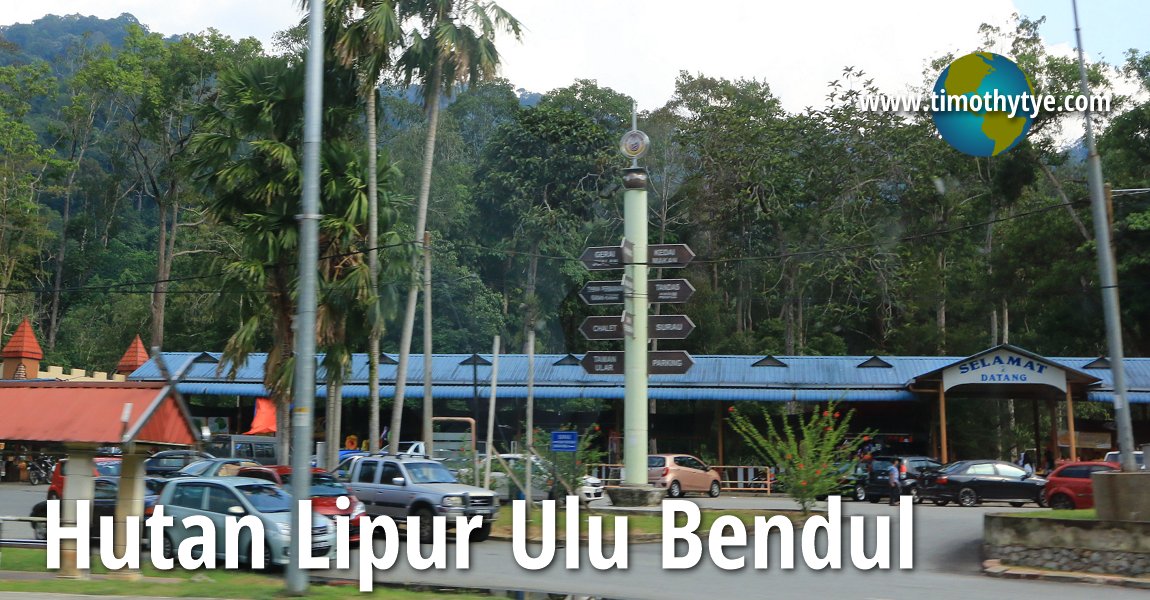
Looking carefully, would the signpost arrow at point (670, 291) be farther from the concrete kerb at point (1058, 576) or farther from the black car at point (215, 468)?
the black car at point (215, 468)

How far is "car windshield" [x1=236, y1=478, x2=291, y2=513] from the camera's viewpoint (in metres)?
17.8

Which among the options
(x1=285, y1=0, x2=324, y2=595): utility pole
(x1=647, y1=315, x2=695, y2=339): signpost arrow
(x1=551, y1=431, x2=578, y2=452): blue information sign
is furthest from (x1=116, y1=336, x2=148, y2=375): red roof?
(x1=285, y1=0, x2=324, y2=595): utility pole

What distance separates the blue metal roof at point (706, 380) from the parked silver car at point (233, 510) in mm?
23471

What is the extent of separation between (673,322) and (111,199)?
58.5 m

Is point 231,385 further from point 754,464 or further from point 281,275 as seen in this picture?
point 754,464

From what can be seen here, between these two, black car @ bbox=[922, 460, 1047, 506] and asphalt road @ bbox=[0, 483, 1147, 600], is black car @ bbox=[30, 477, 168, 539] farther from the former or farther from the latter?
black car @ bbox=[922, 460, 1047, 506]

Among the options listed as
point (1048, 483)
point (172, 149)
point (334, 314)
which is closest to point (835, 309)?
point (1048, 483)

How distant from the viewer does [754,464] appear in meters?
44.3

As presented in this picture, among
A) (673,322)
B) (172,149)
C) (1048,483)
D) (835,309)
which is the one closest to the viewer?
(673,322)

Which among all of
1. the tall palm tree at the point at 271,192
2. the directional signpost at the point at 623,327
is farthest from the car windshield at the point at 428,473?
the tall palm tree at the point at 271,192

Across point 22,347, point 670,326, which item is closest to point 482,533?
point 670,326

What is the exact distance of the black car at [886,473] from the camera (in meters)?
34.9

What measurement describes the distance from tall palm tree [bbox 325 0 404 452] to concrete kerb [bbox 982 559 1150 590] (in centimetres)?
1684

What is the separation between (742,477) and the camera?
137 ft
